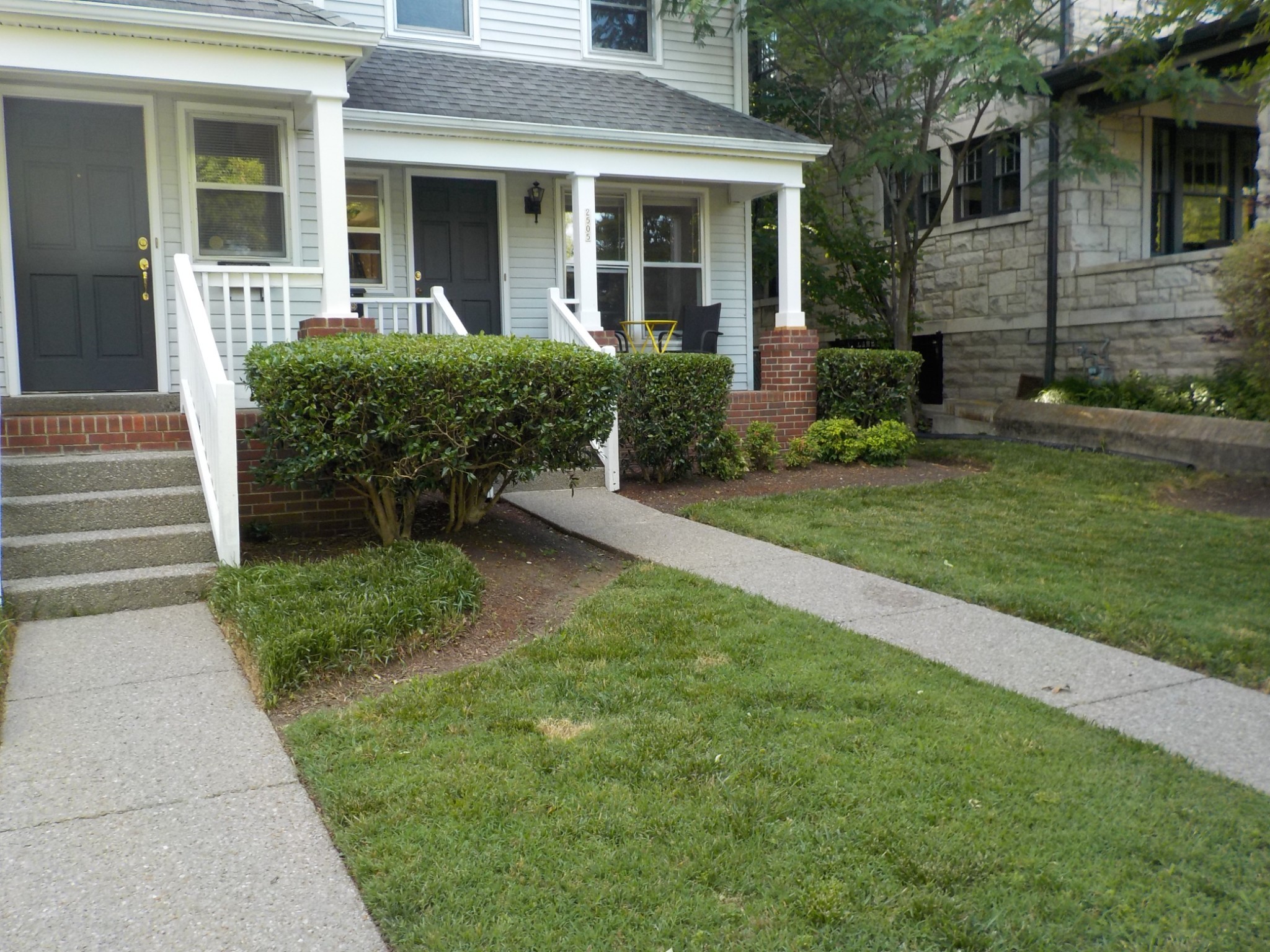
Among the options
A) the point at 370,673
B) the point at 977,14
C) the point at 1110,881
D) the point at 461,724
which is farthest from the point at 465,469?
the point at 977,14

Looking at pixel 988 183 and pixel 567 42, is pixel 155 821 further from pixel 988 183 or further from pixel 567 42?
pixel 988 183

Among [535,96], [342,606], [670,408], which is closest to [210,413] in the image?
[342,606]

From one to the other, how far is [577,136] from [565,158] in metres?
0.22

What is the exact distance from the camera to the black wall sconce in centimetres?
1037

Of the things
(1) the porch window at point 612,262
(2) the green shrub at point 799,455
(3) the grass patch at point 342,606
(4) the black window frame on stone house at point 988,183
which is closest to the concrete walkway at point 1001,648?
(3) the grass patch at point 342,606

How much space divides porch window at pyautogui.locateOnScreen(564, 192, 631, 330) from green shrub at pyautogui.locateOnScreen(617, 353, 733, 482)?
113 inches

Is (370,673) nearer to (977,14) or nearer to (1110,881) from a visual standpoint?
(1110,881)

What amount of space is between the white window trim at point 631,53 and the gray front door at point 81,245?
4945mm

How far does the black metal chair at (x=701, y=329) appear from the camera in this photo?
34.5 feet

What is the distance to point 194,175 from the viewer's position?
8430 millimetres

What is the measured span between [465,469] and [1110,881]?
3821 mm

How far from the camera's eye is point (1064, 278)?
12.2 m

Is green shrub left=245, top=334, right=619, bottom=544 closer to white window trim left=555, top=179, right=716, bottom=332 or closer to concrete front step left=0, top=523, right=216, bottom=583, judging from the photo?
concrete front step left=0, top=523, right=216, bottom=583

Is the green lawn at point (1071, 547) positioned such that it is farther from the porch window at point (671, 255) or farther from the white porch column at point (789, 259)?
the porch window at point (671, 255)
